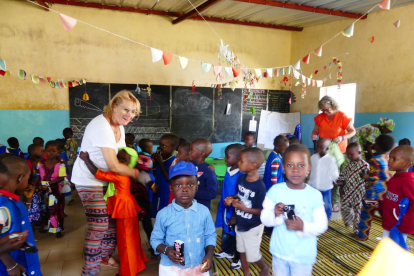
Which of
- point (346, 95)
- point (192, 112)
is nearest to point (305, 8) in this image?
point (346, 95)

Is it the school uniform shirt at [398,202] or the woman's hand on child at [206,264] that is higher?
the school uniform shirt at [398,202]

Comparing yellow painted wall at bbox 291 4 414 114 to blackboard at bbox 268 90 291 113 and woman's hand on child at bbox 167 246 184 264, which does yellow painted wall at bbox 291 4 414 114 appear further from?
woman's hand on child at bbox 167 246 184 264

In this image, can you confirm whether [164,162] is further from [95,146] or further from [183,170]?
[183,170]

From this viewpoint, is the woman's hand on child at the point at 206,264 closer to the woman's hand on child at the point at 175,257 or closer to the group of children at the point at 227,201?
the group of children at the point at 227,201

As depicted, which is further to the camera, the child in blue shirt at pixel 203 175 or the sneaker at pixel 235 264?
the sneaker at pixel 235 264

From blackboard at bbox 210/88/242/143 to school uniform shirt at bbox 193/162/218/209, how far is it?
14.8 feet

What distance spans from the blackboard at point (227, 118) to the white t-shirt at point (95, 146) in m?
4.84

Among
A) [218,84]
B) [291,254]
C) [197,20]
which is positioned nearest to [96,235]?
[291,254]

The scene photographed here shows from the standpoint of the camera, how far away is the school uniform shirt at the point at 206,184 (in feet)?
7.40

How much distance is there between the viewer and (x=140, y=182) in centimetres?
265

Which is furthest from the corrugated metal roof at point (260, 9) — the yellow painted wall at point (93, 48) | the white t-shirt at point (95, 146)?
the white t-shirt at point (95, 146)

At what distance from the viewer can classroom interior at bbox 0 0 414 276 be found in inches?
194

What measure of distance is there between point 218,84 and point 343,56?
2812 mm

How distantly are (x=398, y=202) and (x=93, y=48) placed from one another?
594cm
